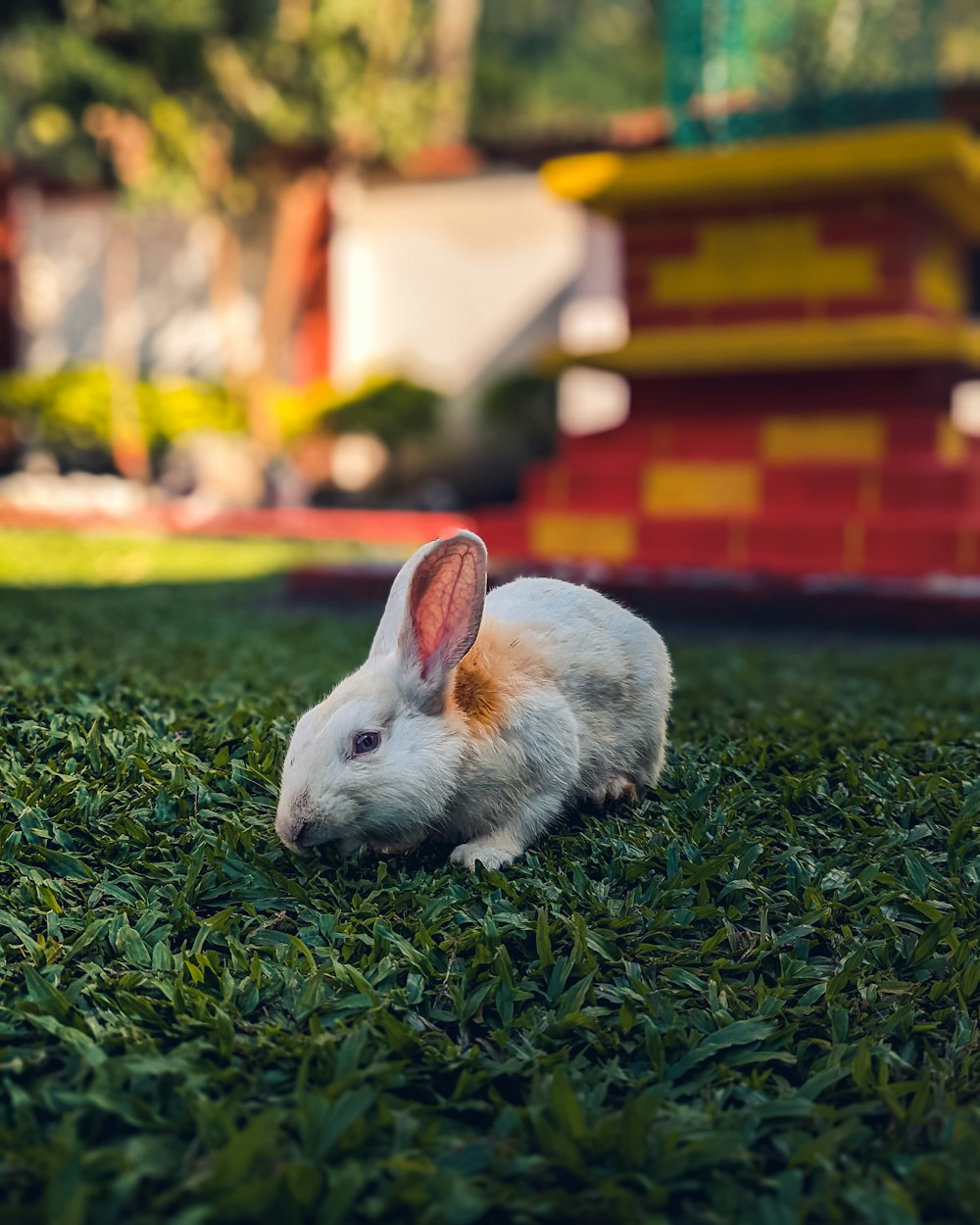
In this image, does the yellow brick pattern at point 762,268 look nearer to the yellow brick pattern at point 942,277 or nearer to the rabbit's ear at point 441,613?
the yellow brick pattern at point 942,277

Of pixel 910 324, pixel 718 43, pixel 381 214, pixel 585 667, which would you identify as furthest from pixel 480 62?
pixel 585 667

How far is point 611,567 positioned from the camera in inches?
298

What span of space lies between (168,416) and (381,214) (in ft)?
13.2

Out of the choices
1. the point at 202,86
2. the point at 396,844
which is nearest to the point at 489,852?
the point at 396,844

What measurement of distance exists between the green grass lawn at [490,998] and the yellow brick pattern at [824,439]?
4374 millimetres

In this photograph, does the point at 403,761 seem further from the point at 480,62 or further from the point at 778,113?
the point at 480,62

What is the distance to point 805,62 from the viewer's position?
7.80 m

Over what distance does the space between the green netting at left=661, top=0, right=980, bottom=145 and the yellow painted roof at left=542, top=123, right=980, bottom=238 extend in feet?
0.94

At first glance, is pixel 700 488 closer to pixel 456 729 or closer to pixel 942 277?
pixel 942 277

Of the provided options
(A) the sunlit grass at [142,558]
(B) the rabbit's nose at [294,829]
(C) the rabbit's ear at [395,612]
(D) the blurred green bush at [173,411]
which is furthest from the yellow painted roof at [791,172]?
(D) the blurred green bush at [173,411]

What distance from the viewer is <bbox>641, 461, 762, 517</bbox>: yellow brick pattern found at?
7.80m

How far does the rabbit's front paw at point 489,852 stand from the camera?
2584 millimetres

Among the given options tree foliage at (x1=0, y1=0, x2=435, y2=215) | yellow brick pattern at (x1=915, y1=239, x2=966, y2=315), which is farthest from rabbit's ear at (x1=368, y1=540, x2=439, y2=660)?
tree foliage at (x1=0, y1=0, x2=435, y2=215)

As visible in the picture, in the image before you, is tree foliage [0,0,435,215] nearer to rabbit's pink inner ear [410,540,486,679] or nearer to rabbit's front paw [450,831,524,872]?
rabbit's pink inner ear [410,540,486,679]
